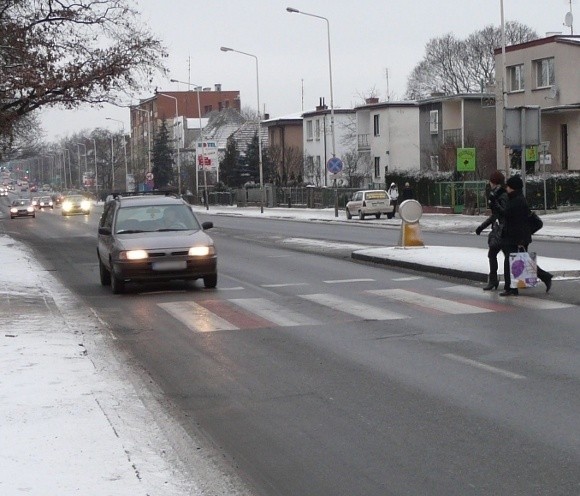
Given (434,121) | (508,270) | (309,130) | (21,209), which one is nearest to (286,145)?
(309,130)

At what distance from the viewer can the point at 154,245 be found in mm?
17500

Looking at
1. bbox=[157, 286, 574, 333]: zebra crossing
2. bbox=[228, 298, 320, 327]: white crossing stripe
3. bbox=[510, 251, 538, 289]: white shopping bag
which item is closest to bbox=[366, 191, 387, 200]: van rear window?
bbox=[157, 286, 574, 333]: zebra crossing

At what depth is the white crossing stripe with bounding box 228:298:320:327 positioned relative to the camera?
44.7 ft

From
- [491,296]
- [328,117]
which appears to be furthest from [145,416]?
[328,117]

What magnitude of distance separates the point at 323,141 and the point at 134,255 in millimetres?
78842

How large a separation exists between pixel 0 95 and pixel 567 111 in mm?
33108

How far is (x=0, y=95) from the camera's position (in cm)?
2986

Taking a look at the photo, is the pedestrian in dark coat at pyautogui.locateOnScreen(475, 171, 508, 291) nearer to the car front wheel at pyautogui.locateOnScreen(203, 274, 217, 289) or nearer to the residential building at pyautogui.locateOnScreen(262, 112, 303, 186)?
the car front wheel at pyautogui.locateOnScreen(203, 274, 217, 289)

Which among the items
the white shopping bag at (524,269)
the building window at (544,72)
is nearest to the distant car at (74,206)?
the building window at (544,72)

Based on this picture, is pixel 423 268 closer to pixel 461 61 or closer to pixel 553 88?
pixel 553 88

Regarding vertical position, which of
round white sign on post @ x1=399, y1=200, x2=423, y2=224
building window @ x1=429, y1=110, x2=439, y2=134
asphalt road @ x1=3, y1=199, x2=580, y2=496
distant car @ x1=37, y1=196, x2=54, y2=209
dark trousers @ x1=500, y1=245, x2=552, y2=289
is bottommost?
distant car @ x1=37, y1=196, x2=54, y2=209

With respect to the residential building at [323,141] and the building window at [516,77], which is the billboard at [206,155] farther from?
the building window at [516,77]

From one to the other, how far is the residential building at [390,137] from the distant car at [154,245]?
65.9m

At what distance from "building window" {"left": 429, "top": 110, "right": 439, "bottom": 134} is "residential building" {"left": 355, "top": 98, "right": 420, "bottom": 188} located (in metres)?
5.13
